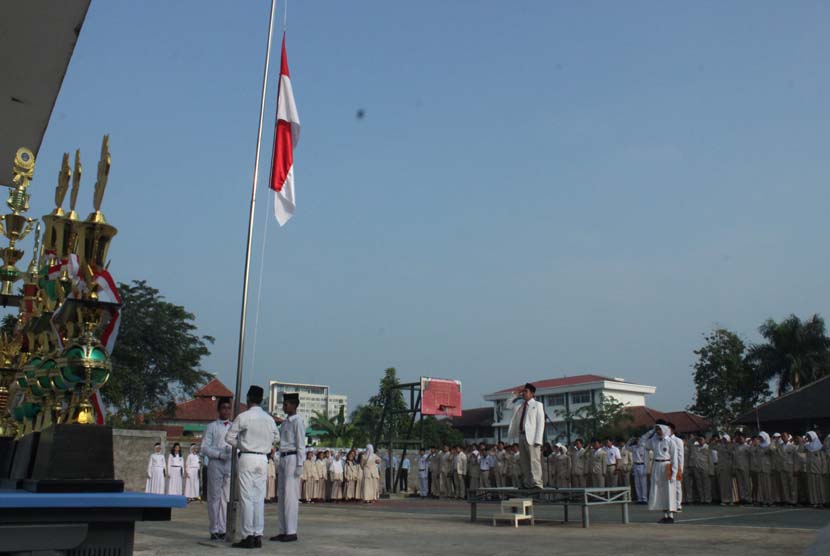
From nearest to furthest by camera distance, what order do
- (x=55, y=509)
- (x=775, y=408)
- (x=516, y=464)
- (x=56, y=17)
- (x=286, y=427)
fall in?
(x=55, y=509)
(x=56, y=17)
(x=286, y=427)
(x=516, y=464)
(x=775, y=408)

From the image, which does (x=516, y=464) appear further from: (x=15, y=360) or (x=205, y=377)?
(x=205, y=377)

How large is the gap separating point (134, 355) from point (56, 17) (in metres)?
42.1

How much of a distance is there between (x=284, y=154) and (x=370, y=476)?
14.4 m

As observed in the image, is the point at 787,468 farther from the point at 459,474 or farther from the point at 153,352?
the point at 153,352

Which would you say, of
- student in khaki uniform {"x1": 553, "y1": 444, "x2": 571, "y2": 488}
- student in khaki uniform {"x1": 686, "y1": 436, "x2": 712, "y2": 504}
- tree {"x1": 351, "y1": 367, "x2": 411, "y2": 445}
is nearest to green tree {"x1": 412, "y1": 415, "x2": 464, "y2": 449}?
tree {"x1": 351, "y1": 367, "x2": 411, "y2": 445}

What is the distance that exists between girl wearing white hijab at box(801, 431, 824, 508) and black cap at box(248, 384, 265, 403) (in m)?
14.6

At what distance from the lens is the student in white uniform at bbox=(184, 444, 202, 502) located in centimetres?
2158

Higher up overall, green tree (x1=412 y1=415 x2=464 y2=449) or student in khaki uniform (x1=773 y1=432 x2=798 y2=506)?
green tree (x1=412 y1=415 x2=464 y2=449)

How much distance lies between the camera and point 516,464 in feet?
77.2

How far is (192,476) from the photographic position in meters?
21.6

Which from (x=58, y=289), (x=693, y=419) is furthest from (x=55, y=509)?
(x=693, y=419)

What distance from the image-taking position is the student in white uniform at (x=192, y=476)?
21578mm

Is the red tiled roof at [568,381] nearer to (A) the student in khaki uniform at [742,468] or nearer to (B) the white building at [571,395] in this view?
(B) the white building at [571,395]

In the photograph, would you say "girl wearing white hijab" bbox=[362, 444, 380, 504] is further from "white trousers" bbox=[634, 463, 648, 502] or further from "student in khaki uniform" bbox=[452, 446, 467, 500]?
"white trousers" bbox=[634, 463, 648, 502]
